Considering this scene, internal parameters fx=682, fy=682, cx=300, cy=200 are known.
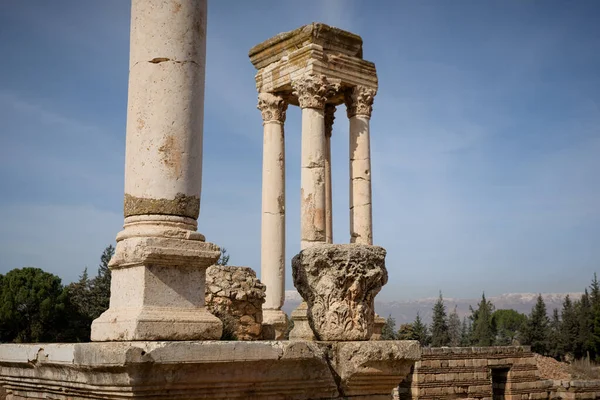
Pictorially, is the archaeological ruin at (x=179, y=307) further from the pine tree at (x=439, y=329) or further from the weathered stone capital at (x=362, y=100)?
the pine tree at (x=439, y=329)

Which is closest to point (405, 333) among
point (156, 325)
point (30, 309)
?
point (30, 309)

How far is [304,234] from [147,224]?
459 inches

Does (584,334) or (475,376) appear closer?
(475,376)

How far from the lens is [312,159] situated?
1781cm

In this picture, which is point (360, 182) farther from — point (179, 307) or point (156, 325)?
point (156, 325)

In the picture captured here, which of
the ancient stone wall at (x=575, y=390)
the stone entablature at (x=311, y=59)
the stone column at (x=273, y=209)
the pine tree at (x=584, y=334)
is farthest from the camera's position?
the pine tree at (x=584, y=334)

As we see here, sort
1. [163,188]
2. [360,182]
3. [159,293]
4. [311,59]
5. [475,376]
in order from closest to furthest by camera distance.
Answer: [159,293] → [163,188] → [311,59] → [360,182] → [475,376]

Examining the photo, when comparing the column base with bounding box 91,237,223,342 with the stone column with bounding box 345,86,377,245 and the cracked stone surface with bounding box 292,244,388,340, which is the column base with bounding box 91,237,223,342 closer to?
the cracked stone surface with bounding box 292,244,388,340

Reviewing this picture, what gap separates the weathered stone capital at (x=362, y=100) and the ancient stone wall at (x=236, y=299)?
9413 millimetres

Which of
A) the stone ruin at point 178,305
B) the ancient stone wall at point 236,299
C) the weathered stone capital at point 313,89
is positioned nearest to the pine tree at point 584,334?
the weathered stone capital at point 313,89

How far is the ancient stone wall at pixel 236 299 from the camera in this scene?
10.2 metres

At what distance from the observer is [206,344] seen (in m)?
5.11

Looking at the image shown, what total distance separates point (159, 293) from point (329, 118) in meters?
15.4

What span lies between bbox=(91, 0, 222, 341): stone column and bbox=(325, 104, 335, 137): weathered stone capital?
46.4ft
